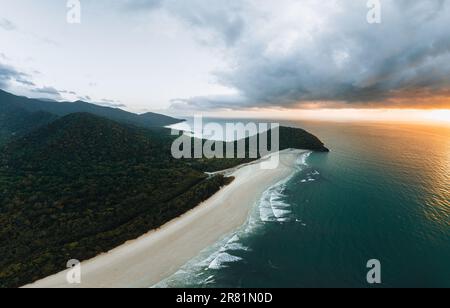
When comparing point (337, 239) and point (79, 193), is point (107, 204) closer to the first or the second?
point (79, 193)

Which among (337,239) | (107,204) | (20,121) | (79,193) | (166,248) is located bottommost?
(166,248)

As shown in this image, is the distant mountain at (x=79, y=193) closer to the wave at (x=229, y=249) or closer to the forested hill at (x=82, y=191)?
the forested hill at (x=82, y=191)

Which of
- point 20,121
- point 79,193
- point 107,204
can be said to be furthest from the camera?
point 20,121

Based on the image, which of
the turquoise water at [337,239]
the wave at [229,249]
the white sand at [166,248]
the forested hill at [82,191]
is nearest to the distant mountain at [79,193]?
the forested hill at [82,191]

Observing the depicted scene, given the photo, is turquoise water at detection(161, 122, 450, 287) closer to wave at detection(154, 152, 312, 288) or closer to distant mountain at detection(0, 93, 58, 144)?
wave at detection(154, 152, 312, 288)

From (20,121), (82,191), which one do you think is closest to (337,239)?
(82,191)

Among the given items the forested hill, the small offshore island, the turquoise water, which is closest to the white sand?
the small offshore island
